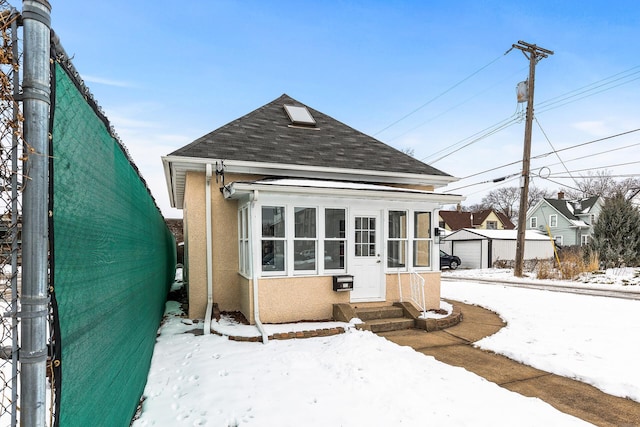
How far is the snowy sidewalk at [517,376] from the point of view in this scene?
11.4 ft

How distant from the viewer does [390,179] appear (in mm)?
8797

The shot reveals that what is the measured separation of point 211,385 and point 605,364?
542 centimetres

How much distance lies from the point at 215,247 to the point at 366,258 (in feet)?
11.1

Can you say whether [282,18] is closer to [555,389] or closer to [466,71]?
[466,71]

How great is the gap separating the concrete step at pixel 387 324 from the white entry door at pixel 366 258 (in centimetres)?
68

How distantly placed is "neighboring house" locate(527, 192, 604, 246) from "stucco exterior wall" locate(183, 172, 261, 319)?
1434 inches

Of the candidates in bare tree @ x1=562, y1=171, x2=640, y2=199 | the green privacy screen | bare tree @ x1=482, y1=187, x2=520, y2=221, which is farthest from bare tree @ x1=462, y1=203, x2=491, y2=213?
the green privacy screen

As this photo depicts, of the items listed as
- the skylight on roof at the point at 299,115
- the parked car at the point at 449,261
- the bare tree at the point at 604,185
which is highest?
the bare tree at the point at 604,185

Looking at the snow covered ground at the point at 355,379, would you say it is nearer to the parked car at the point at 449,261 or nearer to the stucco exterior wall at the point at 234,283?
the stucco exterior wall at the point at 234,283

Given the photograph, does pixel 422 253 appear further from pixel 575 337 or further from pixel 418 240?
pixel 575 337

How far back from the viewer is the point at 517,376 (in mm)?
4320

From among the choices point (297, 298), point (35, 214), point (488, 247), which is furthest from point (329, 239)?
point (488, 247)

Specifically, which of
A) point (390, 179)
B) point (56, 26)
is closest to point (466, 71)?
point (390, 179)

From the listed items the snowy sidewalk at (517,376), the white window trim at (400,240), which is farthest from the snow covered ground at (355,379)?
the white window trim at (400,240)
